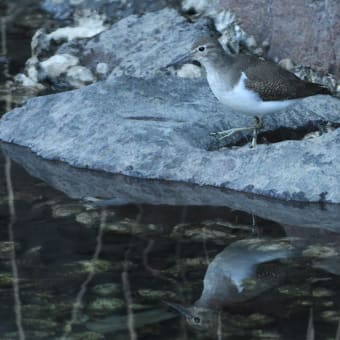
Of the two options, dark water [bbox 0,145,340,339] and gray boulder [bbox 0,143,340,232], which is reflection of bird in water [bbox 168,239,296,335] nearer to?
dark water [bbox 0,145,340,339]

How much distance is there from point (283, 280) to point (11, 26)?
21.8 feet

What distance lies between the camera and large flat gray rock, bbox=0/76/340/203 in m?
7.25

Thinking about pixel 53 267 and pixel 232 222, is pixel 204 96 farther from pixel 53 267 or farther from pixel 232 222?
pixel 53 267

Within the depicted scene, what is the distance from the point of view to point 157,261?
6.22 m

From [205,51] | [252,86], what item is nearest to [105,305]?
[252,86]

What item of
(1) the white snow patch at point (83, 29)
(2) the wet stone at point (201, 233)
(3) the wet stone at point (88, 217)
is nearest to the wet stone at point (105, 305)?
(2) the wet stone at point (201, 233)

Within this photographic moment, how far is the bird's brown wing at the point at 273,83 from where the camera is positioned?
7895mm

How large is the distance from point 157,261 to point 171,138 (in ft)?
5.97

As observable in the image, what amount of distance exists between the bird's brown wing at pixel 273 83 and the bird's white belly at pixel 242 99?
0.12 feet

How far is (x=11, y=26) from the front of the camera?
11.8 m

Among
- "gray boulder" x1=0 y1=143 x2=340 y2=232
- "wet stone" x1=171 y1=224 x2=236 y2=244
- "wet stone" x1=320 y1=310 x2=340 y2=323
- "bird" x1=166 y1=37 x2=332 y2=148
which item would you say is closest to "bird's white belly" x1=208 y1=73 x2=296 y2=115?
"bird" x1=166 y1=37 x2=332 y2=148

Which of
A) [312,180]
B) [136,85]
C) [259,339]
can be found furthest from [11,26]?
[259,339]

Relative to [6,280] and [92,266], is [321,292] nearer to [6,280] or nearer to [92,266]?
[92,266]

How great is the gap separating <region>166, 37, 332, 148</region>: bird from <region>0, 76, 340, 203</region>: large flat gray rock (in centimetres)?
32
